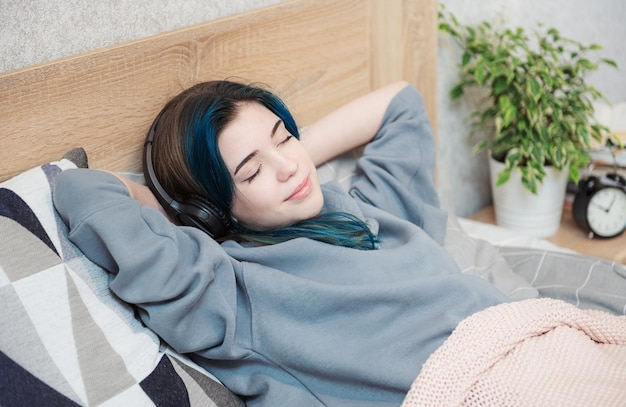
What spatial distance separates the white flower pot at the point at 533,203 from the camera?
6.34 feet

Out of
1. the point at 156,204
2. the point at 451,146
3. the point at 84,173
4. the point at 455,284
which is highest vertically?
the point at 84,173

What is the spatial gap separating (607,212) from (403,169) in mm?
746

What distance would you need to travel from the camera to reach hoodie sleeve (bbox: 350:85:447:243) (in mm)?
1377

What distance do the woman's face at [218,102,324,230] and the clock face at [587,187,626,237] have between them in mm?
994

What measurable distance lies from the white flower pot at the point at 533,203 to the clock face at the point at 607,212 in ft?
0.32

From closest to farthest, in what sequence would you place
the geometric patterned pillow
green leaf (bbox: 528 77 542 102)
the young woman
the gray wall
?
1. the geometric patterned pillow
2. the young woman
3. the gray wall
4. green leaf (bbox: 528 77 542 102)

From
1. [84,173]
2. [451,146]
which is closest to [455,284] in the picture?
[84,173]

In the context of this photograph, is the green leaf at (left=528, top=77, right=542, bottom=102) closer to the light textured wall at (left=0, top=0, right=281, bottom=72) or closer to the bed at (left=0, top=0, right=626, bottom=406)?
the bed at (left=0, top=0, right=626, bottom=406)

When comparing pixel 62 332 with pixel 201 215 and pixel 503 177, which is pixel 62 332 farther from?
pixel 503 177

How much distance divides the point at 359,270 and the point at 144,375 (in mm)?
369

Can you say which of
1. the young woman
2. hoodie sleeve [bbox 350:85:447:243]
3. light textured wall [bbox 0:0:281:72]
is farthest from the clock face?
light textured wall [bbox 0:0:281:72]

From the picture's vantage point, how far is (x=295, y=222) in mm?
1187

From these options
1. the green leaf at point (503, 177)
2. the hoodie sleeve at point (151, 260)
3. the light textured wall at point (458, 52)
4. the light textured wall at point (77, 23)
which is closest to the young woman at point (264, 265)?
the hoodie sleeve at point (151, 260)

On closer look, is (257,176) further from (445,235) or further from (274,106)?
(445,235)
